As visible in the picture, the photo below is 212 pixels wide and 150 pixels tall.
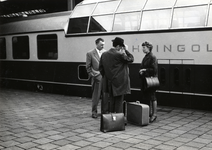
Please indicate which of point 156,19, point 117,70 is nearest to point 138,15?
point 156,19

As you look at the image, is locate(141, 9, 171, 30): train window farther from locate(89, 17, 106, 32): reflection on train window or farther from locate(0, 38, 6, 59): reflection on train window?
locate(0, 38, 6, 59): reflection on train window

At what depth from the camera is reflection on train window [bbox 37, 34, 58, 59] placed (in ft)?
35.7

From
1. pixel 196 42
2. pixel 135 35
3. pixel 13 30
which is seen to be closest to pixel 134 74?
pixel 135 35

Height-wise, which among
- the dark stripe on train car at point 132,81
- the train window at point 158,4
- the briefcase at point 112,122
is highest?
the train window at point 158,4

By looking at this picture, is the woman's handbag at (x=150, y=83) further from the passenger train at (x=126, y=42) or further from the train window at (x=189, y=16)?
the train window at (x=189, y=16)

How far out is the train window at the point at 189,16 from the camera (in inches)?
292

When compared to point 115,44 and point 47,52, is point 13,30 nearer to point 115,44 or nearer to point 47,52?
point 47,52

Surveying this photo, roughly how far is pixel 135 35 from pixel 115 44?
2482 mm

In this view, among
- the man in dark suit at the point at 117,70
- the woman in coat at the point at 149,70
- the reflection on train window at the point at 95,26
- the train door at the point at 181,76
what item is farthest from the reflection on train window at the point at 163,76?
the reflection on train window at the point at 95,26

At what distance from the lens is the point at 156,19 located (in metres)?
8.13

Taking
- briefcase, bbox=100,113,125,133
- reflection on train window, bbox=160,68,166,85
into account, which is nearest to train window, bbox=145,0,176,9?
reflection on train window, bbox=160,68,166,85

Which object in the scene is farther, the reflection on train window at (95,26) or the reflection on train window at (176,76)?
the reflection on train window at (95,26)

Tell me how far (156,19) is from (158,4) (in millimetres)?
521

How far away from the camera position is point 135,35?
27.9 ft
